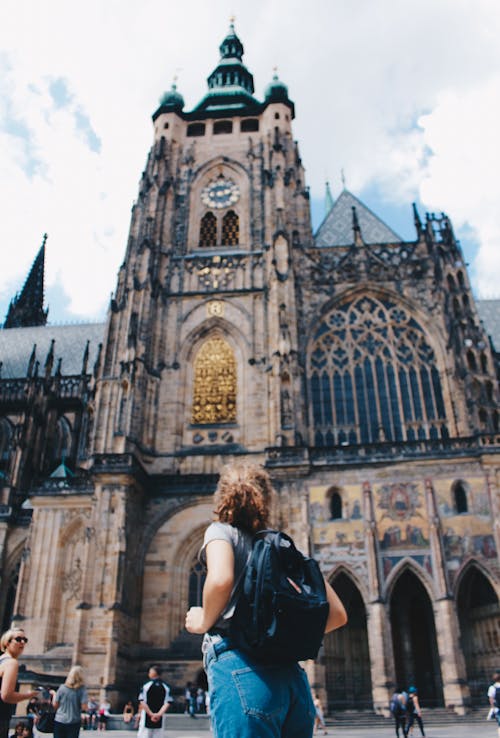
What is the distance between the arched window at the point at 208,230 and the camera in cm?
2908

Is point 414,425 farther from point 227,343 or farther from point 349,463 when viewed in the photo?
point 227,343

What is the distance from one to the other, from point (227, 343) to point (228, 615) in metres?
23.6

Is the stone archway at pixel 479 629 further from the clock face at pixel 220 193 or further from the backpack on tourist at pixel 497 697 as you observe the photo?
the clock face at pixel 220 193

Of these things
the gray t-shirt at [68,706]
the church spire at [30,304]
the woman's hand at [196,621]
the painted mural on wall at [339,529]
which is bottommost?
the gray t-shirt at [68,706]

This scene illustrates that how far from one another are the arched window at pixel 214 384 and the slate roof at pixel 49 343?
39.2 ft

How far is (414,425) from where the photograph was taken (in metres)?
22.8

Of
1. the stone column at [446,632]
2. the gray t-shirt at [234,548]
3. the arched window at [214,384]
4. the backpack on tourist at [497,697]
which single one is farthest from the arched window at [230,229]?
the gray t-shirt at [234,548]

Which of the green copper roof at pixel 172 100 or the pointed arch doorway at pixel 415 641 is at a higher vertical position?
the green copper roof at pixel 172 100

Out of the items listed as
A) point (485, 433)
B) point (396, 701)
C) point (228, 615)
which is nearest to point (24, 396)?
point (485, 433)

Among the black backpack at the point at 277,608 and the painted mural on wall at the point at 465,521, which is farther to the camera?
the painted mural on wall at the point at 465,521

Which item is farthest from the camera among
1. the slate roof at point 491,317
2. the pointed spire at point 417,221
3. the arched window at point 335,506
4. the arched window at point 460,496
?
the slate roof at point 491,317

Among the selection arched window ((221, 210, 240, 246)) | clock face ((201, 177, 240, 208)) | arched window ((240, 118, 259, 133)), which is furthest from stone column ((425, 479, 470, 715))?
arched window ((240, 118, 259, 133))

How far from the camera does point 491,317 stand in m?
32.1

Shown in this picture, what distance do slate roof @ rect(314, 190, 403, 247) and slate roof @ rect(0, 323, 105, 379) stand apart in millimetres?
15549
